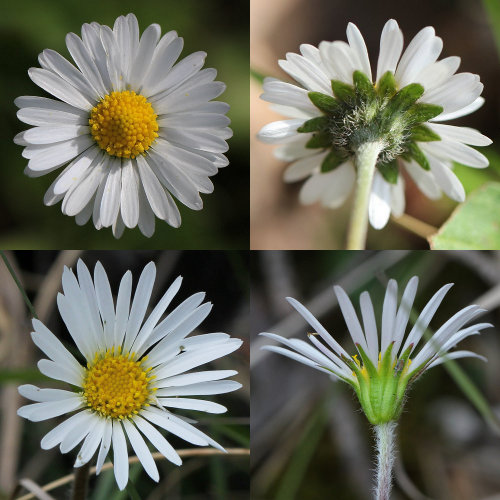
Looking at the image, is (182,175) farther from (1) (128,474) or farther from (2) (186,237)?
(1) (128,474)

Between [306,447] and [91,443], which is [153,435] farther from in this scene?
[306,447]

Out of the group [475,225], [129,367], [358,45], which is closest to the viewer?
[358,45]

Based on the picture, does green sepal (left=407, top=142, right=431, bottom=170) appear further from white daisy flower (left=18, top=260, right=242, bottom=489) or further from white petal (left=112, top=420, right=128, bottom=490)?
white petal (left=112, top=420, right=128, bottom=490)

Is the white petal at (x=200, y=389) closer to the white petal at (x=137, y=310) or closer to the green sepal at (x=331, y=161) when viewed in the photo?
the white petal at (x=137, y=310)

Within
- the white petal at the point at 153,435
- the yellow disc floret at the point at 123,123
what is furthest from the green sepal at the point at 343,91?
the white petal at the point at 153,435

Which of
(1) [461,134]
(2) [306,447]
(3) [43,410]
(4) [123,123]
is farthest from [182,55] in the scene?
(2) [306,447]

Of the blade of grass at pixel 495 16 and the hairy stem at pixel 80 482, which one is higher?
the blade of grass at pixel 495 16

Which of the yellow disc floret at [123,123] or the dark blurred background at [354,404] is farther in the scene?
the dark blurred background at [354,404]
